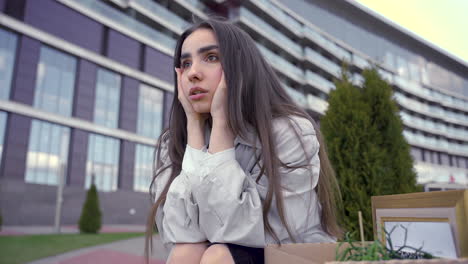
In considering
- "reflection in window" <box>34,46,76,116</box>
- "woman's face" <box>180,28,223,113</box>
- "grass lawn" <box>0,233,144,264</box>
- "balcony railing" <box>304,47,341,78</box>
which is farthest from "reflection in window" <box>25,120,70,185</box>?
"balcony railing" <box>304,47,341,78</box>

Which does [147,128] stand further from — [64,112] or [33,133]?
[33,133]

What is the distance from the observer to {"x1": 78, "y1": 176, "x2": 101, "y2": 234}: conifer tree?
42.4 feet

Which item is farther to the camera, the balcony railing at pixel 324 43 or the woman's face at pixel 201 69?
the balcony railing at pixel 324 43

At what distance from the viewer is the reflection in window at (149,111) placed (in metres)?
20.7

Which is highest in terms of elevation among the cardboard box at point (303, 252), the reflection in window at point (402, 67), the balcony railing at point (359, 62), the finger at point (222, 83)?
the reflection in window at point (402, 67)

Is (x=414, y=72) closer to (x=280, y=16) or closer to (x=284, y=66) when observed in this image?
(x=284, y=66)

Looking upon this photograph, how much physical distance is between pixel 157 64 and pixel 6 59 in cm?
836

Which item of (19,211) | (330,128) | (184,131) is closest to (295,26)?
(19,211)

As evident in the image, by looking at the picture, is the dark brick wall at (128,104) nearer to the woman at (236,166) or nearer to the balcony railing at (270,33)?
the balcony railing at (270,33)

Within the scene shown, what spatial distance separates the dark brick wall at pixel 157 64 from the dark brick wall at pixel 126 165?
16.2ft

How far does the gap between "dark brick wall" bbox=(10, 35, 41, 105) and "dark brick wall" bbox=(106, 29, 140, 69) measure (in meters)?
4.04

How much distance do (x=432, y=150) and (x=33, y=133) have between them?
41.4 meters

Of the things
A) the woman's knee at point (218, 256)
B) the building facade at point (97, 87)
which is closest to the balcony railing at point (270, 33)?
the building facade at point (97, 87)

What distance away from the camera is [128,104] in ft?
65.8
